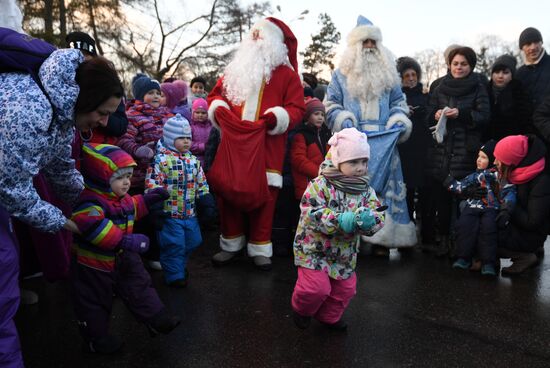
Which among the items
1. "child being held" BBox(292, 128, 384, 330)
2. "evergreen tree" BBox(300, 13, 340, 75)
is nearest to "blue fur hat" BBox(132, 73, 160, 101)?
"child being held" BBox(292, 128, 384, 330)

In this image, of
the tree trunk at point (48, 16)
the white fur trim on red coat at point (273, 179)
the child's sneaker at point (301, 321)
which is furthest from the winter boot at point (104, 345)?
the tree trunk at point (48, 16)

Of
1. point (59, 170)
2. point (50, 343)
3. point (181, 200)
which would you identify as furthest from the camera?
point (181, 200)

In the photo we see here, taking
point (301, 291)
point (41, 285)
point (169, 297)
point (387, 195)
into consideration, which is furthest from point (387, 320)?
point (41, 285)

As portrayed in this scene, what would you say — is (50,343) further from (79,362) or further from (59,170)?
(59,170)

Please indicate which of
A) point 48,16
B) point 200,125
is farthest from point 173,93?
point 48,16

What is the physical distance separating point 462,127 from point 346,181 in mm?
2666

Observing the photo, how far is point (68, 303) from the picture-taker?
12.3ft

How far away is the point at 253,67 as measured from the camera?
4.77 metres

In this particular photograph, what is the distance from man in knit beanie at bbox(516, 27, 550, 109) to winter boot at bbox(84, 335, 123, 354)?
4.81 meters

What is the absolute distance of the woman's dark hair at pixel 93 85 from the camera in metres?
2.20

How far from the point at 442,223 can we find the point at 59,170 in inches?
163

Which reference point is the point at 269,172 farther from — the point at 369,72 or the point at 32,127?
the point at 32,127

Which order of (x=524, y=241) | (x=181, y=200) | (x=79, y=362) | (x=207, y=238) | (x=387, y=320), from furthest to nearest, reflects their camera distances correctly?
(x=207, y=238), (x=524, y=241), (x=181, y=200), (x=387, y=320), (x=79, y=362)

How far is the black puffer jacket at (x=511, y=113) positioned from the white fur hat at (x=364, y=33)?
1484 mm
